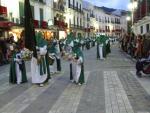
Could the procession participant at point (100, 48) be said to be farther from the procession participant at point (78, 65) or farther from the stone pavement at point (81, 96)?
the procession participant at point (78, 65)

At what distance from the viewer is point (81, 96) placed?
13.0 m

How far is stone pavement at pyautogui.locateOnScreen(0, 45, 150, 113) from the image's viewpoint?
36.6ft

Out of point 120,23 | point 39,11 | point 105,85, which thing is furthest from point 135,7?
point 120,23

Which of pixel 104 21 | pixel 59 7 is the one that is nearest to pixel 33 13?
pixel 59 7

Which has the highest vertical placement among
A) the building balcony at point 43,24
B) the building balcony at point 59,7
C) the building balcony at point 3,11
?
the building balcony at point 59,7

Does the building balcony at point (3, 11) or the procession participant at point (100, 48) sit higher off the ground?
the building balcony at point (3, 11)

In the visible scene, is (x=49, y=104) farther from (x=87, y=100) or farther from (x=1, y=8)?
(x=1, y=8)

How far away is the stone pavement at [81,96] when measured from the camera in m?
11.1

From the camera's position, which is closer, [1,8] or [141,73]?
[141,73]

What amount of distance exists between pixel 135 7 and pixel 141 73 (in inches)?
1332

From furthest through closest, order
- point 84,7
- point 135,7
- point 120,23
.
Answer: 1. point 120,23
2. point 84,7
3. point 135,7

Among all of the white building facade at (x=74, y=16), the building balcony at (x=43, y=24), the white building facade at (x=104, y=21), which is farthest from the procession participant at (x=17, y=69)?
the white building facade at (x=104, y=21)

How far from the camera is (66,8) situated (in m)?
71.7

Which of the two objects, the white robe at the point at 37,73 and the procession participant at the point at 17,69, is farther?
the procession participant at the point at 17,69
